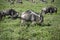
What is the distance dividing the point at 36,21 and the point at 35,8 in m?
0.47

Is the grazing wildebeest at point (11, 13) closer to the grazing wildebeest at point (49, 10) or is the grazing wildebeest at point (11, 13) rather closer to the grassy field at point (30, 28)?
the grassy field at point (30, 28)

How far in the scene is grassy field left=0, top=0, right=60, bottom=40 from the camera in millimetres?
3885

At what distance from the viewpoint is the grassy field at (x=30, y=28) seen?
3885mm

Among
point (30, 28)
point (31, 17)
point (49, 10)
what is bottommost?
point (30, 28)

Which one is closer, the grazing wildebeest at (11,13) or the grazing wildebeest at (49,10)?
the grazing wildebeest at (11,13)

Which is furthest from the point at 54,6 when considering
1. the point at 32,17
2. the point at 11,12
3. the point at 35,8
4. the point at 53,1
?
the point at 11,12

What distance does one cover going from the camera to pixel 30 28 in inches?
161

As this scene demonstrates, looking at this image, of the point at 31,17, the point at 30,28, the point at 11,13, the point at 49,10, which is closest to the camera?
the point at 30,28

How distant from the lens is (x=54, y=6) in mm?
4664

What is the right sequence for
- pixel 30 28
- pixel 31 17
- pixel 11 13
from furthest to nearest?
1. pixel 11 13
2. pixel 31 17
3. pixel 30 28

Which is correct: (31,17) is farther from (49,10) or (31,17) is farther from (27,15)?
(49,10)

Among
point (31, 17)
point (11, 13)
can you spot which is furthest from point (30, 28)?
point (11, 13)

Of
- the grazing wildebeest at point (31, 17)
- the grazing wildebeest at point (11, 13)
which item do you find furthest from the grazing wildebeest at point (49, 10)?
the grazing wildebeest at point (11, 13)

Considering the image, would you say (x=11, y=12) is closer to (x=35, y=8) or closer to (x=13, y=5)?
(x=13, y=5)
